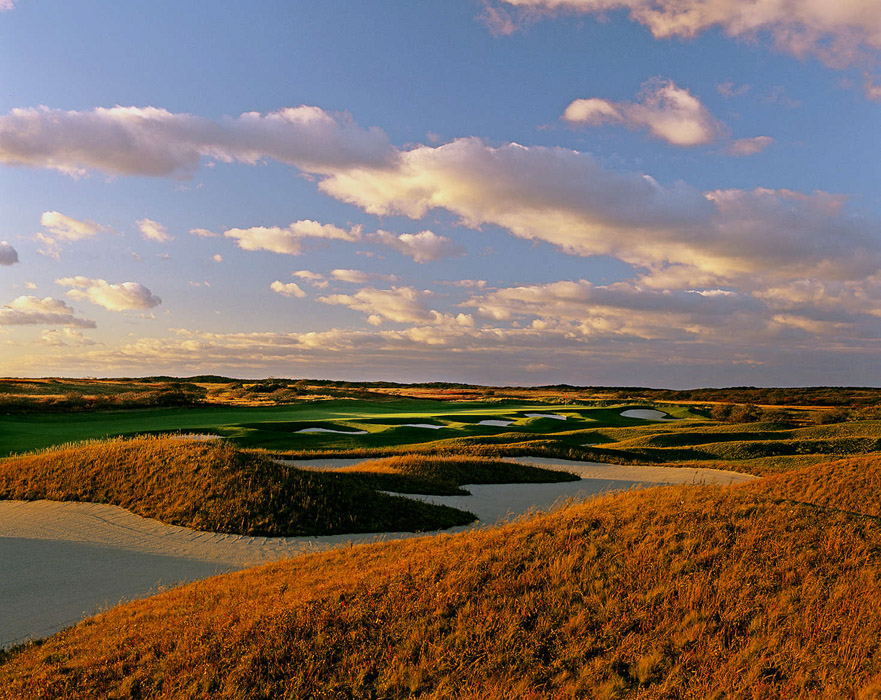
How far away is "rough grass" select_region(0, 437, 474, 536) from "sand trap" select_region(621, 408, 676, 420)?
52711 mm

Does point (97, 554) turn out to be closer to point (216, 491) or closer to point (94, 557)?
point (94, 557)

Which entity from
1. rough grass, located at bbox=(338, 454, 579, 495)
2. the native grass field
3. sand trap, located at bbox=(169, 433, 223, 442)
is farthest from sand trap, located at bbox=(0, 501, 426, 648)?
rough grass, located at bbox=(338, 454, 579, 495)

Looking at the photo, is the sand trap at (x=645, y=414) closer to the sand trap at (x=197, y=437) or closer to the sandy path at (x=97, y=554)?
the sand trap at (x=197, y=437)

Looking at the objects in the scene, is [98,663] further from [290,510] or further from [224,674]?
[290,510]

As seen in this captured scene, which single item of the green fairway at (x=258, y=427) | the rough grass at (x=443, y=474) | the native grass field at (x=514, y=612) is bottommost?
the green fairway at (x=258, y=427)

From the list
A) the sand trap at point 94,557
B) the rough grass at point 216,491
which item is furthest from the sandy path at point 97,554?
the rough grass at point 216,491

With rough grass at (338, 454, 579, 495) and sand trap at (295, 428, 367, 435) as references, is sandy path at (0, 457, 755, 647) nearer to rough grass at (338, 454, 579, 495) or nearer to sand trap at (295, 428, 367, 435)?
rough grass at (338, 454, 579, 495)

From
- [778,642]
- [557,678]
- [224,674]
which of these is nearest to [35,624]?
[224,674]

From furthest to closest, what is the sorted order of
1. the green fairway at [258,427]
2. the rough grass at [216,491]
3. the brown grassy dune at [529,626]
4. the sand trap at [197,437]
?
the green fairway at [258,427], the sand trap at [197,437], the rough grass at [216,491], the brown grassy dune at [529,626]

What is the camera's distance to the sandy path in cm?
1127

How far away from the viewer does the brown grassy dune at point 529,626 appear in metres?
7.07

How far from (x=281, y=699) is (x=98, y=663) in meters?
2.86

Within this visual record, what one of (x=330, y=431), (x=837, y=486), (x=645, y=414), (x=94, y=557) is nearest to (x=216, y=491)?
(x=94, y=557)

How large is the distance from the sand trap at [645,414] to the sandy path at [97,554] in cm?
4927
